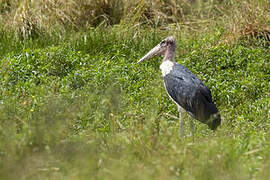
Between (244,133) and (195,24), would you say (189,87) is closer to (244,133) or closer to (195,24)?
(244,133)

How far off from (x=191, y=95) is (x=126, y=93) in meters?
1.36

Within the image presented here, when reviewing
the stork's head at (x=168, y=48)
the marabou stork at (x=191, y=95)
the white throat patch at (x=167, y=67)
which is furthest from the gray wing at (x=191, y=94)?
the stork's head at (x=168, y=48)

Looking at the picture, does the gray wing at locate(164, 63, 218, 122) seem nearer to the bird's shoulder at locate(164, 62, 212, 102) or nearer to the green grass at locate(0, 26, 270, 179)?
the bird's shoulder at locate(164, 62, 212, 102)

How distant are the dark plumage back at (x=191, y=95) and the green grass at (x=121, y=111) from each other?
7.1 inches

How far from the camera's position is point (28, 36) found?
868 centimetres

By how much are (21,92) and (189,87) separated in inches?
77.3

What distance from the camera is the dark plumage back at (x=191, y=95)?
5680 mm

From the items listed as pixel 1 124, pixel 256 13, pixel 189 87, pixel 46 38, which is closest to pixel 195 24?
pixel 256 13

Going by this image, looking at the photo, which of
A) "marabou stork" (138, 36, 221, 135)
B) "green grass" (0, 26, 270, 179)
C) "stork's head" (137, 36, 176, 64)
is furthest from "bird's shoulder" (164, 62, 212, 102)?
"stork's head" (137, 36, 176, 64)

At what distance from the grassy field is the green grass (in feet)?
0.04

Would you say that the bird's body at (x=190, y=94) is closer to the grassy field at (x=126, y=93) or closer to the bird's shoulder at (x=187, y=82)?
the bird's shoulder at (x=187, y=82)

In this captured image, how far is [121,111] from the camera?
6.17 meters

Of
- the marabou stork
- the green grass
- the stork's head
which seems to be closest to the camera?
the green grass

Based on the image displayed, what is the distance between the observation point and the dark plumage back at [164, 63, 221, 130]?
5.68 meters
